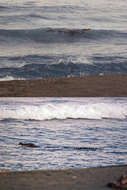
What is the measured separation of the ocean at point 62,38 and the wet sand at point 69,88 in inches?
113

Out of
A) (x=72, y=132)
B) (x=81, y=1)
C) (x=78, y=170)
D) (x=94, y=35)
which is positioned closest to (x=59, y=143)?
(x=72, y=132)

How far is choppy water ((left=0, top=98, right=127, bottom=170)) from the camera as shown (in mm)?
3871

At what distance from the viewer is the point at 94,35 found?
58.6 ft

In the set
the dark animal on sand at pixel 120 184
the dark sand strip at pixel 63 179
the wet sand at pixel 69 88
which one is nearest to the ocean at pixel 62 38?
the wet sand at pixel 69 88

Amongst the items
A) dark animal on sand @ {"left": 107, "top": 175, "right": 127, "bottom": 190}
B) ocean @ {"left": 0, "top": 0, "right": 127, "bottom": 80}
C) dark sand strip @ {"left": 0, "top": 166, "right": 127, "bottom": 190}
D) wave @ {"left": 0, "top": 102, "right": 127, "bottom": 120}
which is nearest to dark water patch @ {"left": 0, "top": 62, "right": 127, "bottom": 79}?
ocean @ {"left": 0, "top": 0, "right": 127, "bottom": 80}

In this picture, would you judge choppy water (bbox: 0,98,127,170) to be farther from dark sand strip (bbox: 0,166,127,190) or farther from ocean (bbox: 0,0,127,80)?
ocean (bbox: 0,0,127,80)

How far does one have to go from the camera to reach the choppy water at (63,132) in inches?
152

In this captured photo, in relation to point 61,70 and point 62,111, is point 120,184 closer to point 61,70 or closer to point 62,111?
point 62,111

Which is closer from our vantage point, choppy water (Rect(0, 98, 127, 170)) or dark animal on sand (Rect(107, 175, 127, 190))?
dark animal on sand (Rect(107, 175, 127, 190))

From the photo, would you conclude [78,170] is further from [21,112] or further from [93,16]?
[93,16]

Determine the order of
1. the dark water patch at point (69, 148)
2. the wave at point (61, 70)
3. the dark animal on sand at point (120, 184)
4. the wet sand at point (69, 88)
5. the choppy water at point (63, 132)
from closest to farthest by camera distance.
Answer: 1. the dark animal on sand at point (120, 184)
2. the choppy water at point (63, 132)
3. the dark water patch at point (69, 148)
4. the wet sand at point (69, 88)
5. the wave at point (61, 70)

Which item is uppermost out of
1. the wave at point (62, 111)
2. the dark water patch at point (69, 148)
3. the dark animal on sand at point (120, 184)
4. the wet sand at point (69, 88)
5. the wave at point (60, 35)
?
the dark animal on sand at point (120, 184)

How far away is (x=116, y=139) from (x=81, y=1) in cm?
1909

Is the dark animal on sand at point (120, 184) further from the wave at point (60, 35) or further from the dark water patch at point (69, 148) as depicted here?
the wave at point (60, 35)
